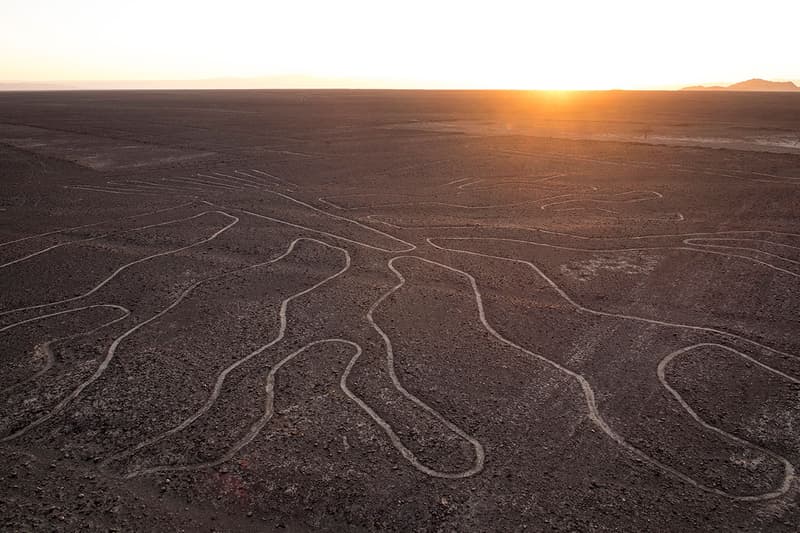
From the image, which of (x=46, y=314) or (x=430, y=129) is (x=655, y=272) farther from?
(x=430, y=129)

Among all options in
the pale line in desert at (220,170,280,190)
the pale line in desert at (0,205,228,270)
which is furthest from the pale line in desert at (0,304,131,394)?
the pale line in desert at (220,170,280,190)

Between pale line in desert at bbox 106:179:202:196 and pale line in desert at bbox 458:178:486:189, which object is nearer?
pale line in desert at bbox 106:179:202:196

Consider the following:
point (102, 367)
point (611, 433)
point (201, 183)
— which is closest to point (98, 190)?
point (201, 183)

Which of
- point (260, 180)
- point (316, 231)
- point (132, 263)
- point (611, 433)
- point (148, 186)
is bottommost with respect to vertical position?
point (611, 433)

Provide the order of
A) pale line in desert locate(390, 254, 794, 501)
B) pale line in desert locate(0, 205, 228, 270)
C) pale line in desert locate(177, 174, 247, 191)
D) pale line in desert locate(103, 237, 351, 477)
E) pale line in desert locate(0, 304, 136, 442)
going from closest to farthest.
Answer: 1. pale line in desert locate(390, 254, 794, 501)
2. pale line in desert locate(103, 237, 351, 477)
3. pale line in desert locate(0, 304, 136, 442)
4. pale line in desert locate(0, 205, 228, 270)
5. pale line in desert locate(177, 174, 247, 191)

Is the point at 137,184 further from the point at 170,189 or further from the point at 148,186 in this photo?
the point at 170,189

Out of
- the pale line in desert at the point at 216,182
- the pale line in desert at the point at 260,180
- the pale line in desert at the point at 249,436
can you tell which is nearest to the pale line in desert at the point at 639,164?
the pale line in desert at the point at 260,180

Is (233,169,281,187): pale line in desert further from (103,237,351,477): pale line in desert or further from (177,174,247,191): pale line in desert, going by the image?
(103,237,351,477): pale line in desert

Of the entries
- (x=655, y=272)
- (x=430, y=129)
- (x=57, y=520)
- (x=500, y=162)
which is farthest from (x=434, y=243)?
(x=430, y=129)
